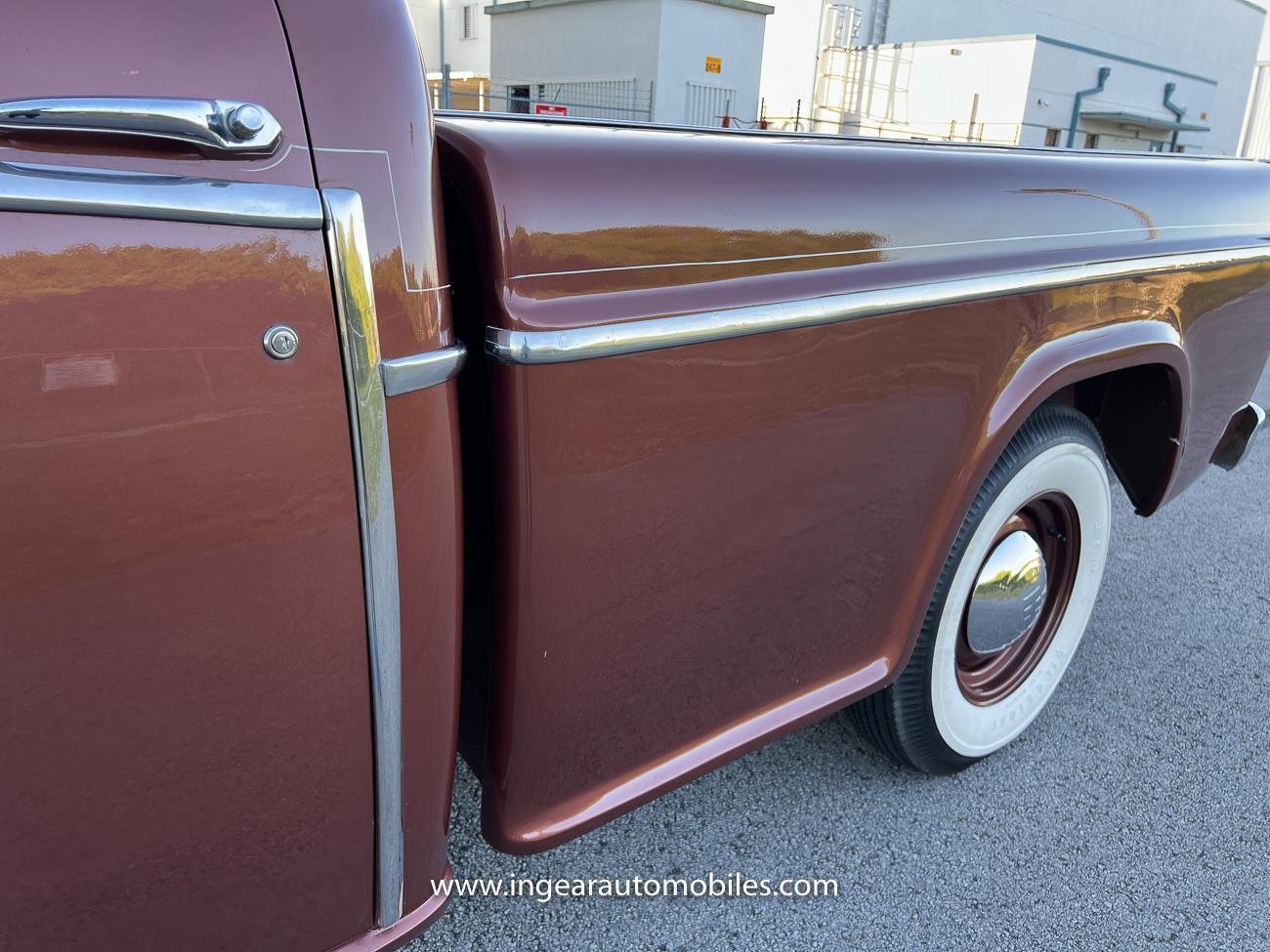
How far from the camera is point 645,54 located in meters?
16.3

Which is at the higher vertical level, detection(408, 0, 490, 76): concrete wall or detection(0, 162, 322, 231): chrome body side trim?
detection(408, 0, 490, 76): concrete wall

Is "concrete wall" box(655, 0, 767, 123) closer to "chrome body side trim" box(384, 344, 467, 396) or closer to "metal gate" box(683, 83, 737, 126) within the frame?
"metal gate" box(683, 83, 737, 126)

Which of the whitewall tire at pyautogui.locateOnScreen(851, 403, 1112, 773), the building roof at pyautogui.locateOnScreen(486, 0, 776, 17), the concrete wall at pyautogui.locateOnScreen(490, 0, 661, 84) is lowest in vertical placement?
the whitewall tire at pyautogui.locateOnScreen(851, 403, 1112, 773)

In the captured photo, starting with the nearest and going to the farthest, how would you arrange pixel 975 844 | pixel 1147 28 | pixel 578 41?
pixel 975 844, pixel 578 41, pixel 1147 28

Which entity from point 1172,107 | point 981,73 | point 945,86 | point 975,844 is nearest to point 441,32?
point 945,86

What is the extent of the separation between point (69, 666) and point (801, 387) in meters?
1.00

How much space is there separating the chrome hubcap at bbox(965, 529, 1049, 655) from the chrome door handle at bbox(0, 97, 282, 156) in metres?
1.73

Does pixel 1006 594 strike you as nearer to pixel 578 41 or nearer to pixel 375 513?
pixel 375 513

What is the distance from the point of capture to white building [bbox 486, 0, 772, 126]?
16.2 meters

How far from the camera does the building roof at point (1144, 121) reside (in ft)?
75.6

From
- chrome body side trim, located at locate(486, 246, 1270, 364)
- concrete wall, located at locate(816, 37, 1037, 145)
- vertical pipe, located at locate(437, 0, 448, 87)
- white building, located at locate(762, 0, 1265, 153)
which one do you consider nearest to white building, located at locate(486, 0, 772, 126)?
white building, located at locate(762, 0, 1265, 153)

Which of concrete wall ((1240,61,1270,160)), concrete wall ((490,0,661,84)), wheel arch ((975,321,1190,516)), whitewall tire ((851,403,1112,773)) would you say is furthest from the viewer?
concrete wall ((1240,61,1270,160))

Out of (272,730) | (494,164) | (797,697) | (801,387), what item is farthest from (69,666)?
(797,697)

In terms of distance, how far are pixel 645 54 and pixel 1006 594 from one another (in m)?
16.1
